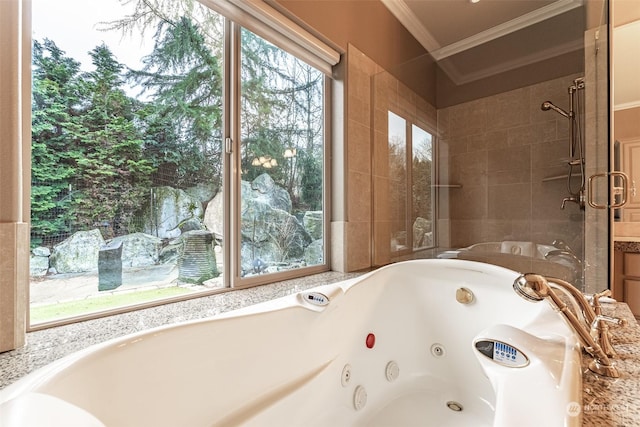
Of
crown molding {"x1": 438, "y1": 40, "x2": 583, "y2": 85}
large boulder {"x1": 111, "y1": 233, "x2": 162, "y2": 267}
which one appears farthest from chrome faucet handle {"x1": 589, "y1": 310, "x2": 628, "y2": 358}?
crown molding {"x1": 438, "y1": 40, "x2": 583, "y2": 85}

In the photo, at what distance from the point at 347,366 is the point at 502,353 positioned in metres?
0.60

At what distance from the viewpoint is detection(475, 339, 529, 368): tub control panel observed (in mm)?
639

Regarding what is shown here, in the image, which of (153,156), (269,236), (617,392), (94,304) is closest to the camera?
(617,392)

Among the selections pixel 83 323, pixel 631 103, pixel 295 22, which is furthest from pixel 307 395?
pixel 631 103

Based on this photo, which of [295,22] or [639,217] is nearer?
[295,22]

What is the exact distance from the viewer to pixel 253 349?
835mm

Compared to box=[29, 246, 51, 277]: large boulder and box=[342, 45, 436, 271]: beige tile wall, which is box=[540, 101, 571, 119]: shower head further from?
box=[29, 246, 51, 277]: large boulder

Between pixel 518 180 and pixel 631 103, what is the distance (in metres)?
0.84

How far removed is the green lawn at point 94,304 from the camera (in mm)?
924

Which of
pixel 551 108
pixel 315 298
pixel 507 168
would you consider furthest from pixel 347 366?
pixel 551 108

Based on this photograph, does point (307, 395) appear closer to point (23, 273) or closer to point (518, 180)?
point (23, 273)

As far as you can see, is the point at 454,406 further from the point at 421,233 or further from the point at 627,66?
the point at 627,66

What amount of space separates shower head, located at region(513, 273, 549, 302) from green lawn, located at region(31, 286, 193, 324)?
1.21 metres

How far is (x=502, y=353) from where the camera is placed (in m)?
0.67
